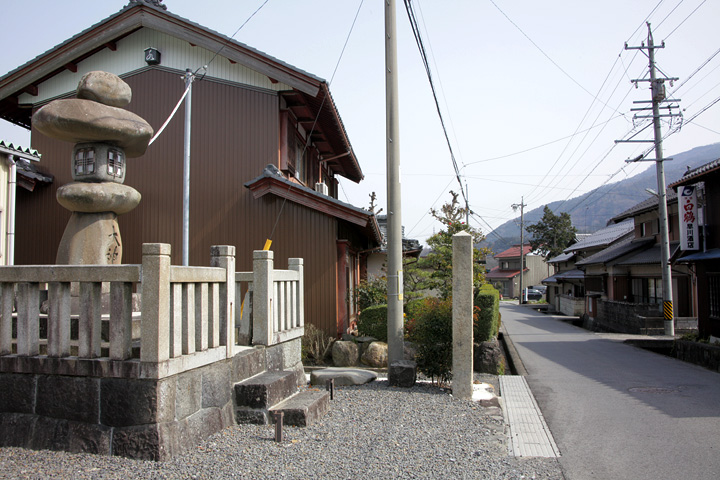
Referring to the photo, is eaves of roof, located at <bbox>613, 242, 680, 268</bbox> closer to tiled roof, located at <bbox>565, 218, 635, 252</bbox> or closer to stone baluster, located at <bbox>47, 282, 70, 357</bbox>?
tiled roof, located at <bbox>565, 218, 635, 252</bbox>

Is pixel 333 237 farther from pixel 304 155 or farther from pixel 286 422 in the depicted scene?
pixel 286 422

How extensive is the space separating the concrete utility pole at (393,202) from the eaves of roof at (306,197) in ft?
8.15

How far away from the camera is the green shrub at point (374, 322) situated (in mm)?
12250

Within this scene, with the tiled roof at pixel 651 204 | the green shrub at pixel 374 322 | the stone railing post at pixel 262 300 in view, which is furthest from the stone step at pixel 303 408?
the tiled roof at pixel 651 204

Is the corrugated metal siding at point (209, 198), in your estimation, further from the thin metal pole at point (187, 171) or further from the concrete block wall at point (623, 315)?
the concrete block wall at point (623, 315)

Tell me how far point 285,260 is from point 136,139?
16.5 ft

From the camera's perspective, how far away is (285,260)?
12.6 m

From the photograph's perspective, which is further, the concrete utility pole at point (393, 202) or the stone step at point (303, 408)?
the concrete utility pole at point (393, 202)

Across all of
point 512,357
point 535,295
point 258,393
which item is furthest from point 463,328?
point 535,295

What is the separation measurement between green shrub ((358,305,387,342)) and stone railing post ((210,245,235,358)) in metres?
6.34

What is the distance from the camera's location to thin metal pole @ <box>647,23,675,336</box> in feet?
72.7

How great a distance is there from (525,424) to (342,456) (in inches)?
125

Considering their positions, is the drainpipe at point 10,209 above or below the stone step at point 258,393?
above

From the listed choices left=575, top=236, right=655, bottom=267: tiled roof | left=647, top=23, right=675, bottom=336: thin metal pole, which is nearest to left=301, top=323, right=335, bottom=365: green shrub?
left=647, top=23, right=675, bottom=336: thin metal pole
